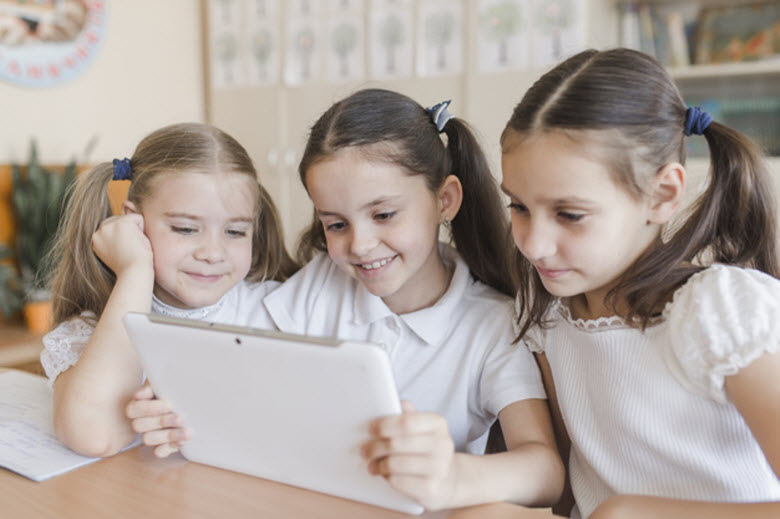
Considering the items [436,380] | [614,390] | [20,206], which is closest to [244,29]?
[20,206]

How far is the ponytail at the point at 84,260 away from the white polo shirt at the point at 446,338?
0.99 feet

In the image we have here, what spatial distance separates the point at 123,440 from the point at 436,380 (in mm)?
468

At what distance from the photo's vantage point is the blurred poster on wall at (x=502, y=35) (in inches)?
103

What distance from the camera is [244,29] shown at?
10.9 feet

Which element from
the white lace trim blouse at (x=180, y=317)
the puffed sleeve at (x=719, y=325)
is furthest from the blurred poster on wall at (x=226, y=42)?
the puffed sleeve at (x=719, y=325)

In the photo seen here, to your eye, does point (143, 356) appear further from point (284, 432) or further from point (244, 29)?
point (244, 29)

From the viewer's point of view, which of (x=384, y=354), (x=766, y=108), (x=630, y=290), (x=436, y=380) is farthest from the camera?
(x=766, y=108)

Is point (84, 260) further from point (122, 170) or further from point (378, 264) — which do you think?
point (378, 264)

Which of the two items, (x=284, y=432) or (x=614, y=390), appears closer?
(x=284, y=432)

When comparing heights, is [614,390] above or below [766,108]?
below

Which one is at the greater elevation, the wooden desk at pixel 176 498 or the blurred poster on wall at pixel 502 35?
the blurred poster on wall at pixel 502 35

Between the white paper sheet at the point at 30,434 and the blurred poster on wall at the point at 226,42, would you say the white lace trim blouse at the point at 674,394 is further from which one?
Answer: the blurred poster on wall at the point at 226,42

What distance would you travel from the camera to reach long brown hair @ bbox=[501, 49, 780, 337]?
780 millimetres

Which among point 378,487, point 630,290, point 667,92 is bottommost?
point 378,487
